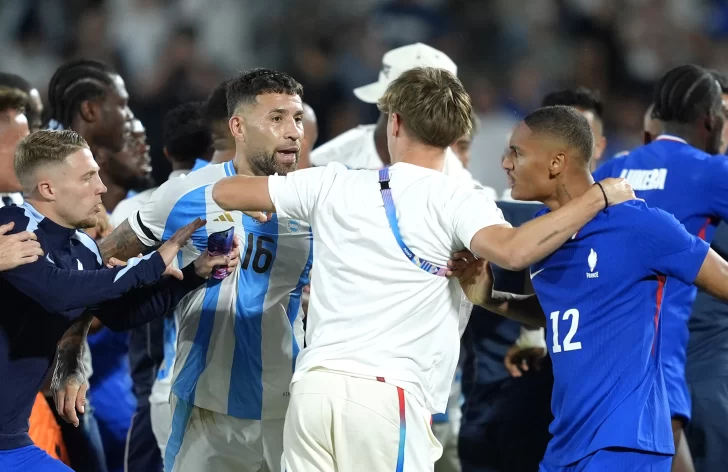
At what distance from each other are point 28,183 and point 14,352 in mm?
629

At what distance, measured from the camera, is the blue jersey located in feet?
11.5

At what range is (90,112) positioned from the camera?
6.23 meters

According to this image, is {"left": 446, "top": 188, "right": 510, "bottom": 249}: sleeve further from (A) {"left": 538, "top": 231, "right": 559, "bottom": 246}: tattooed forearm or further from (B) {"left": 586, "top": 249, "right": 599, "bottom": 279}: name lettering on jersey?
(B) {"left": 586, "top": 249, "right": 599, "bottom": 279}: name lettering on jersey

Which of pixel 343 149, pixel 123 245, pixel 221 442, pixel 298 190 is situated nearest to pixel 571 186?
pixel 298 190

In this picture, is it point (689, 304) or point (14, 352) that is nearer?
point (14, 352)

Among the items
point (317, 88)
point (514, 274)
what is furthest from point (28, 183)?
point (317, 88)

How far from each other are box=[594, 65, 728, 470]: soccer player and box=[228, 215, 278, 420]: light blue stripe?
1902 millimetres

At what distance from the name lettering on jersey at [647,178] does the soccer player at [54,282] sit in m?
2.21

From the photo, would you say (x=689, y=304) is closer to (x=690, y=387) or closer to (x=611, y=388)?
(x=690, y=387)

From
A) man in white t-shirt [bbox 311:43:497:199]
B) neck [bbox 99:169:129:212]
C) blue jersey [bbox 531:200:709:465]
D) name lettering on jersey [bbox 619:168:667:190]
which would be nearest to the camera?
blue jersey [bbox 531:200:709:465]

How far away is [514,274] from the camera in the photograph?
5.40 meters

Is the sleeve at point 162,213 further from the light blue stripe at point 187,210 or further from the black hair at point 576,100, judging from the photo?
the black hair at point 576,100

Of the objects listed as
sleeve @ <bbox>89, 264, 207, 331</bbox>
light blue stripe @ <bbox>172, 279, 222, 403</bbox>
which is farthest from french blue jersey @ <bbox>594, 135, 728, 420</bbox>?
sleeve @ <bbox>89, 264, 207, 331</bbox>

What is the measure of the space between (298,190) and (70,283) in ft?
2.86
